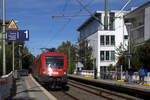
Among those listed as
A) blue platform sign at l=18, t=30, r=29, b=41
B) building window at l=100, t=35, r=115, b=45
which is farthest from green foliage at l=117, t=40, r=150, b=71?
building window at l=100, t=35, r=115, b=45

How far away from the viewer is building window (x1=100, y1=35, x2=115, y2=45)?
51.7 meters

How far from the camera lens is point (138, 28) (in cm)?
4362

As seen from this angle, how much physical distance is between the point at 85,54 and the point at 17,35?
33.3m

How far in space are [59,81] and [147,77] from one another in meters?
8.68

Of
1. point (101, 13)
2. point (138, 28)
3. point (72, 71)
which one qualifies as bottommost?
point (72, 71)

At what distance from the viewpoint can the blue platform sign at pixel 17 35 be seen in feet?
48.6

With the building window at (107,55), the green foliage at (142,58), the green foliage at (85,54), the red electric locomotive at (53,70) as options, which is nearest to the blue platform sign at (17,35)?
the red electric locomotive at (53,70)

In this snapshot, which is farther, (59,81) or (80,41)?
(80,41)

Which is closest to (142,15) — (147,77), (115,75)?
(115,75)

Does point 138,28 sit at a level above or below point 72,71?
above

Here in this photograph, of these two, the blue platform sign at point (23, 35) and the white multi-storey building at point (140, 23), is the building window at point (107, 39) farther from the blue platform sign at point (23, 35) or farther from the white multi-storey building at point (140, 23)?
the blue platform sign at point (23, 35)

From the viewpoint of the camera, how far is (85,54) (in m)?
48.0

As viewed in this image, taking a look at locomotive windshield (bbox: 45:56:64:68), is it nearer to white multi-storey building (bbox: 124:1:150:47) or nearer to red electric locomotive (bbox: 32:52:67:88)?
red electric locomotive (bbox: 32:52:67:88)

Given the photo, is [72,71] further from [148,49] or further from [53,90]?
[53,90]
